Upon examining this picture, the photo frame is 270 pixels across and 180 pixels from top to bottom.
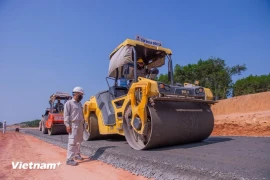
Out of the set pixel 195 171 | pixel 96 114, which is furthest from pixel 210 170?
pixel 96 114

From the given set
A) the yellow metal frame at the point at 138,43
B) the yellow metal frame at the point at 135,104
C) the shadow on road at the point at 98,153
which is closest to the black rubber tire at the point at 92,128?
the yellow metal frame at the point at 135,104

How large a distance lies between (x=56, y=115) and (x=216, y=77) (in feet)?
90.7

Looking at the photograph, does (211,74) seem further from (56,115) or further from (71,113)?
(71,113)

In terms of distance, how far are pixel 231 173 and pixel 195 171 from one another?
0.41 meters

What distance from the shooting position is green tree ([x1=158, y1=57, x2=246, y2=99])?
34.0 metres

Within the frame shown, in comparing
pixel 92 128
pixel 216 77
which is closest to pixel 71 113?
pixel 92 128

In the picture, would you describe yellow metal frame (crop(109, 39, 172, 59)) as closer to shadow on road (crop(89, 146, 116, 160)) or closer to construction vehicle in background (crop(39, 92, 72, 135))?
shadow on road (crop(89, 146, 116, 160))

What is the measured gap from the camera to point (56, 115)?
12.2 metres

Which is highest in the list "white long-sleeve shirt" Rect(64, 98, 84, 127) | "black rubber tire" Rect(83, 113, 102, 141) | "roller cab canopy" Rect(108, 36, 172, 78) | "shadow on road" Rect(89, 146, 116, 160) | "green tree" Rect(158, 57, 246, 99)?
"green tree" Rect(158, 57, 246, 99)

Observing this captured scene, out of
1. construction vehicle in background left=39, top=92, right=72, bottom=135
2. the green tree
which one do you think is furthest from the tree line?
construction vehicle in background left=39, top=92, right=72, bottom=135

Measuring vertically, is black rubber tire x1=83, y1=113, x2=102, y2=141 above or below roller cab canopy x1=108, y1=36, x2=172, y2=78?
below

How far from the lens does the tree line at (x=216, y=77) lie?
3316 cm

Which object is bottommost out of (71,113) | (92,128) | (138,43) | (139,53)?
(92,128)

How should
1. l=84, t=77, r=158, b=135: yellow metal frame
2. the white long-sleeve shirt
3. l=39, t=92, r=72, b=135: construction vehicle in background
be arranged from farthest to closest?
1. l=39, t=92, r=72, b=135: construction vehicle in background
2. the white long-sleeve shirt
3. l=84, t=77, r=158, b=135: yellow metal frame
